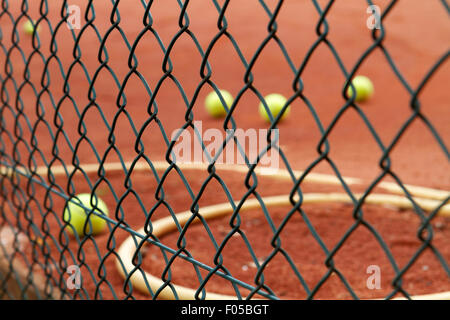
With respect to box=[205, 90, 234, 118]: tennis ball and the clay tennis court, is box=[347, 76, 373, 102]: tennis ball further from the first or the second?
box=[205, 90, 234, 118]: tennis ball

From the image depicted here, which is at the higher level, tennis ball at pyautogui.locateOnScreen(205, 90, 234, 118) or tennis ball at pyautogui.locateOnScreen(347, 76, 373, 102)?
tennis ball at pyautogui.locateOnScreen(347, 76, 373, 102)

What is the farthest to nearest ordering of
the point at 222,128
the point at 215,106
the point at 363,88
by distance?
the point at 363,88
the point at 215,106
the point at 222,128

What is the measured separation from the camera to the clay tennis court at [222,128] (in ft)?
6.86

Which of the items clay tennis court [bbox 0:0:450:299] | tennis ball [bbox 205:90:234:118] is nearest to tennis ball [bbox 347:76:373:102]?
clay tennis court [bbox 0:0:450:299]

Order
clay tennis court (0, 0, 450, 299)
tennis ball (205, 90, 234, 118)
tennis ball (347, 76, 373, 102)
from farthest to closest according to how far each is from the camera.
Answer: tennis ball (347, 76, 373, 102) < tennis ball (205, 90, 234, 118) < clay tennis court (0, 0, 450, 299)

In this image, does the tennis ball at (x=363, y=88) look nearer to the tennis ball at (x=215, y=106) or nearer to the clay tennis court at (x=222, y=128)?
the clay tennis court at (x=222, y=128)

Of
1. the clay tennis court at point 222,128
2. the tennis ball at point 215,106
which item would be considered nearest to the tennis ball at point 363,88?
the clay tennis court at point 222,128

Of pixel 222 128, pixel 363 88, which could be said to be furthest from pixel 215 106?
pixel 363 88

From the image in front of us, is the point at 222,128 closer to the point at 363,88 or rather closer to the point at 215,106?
the point at 215,106

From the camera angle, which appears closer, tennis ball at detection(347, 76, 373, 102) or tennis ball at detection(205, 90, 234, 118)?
tennis ball at detection(205, 90, 234, 118)

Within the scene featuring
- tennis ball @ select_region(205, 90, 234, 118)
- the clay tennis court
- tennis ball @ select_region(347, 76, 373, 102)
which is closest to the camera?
the clay tennis court

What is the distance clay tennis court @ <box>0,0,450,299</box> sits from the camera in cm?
209

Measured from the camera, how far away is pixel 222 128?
6.25 metres

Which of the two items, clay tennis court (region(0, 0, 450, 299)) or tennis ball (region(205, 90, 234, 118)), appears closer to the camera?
clay tennis court (region(0, 0, 450, 299))
